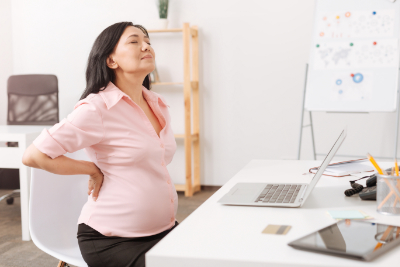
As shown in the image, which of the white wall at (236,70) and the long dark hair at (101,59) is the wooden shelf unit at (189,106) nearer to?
the white wall at (236,70)

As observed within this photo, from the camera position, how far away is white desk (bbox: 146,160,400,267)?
713mm

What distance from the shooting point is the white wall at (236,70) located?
146 inches

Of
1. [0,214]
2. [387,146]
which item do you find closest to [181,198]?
[0,214]

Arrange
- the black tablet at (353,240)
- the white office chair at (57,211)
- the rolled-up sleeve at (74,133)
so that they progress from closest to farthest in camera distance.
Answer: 1. the black tablet at (353,240)
2. the rolled-up sleeve at (74,133)
3. the white office chair at (57,211)

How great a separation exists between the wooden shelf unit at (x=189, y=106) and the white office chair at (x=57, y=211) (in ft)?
7.53

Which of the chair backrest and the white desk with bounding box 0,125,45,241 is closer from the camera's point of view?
the white desk with bounding box 0,125,45,241

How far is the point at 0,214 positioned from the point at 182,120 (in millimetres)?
1697

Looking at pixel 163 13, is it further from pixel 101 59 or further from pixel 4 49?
pixel 101 59

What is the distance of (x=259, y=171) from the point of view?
5.22 feet

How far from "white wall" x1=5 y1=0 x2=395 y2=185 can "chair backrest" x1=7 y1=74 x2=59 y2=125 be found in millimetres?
707

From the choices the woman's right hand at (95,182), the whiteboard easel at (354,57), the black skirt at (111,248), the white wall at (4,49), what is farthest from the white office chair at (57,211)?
the white wall at (4,49)

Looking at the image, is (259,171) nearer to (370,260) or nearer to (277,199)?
(277,199)

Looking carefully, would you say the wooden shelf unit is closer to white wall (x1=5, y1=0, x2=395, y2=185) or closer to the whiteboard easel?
white wall (x1=5, y1=0, x2=395, y2=185)

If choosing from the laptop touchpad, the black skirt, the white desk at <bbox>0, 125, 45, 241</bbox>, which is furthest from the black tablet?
the white desk at <bbox>0, 125, 45, 241</bbox>
